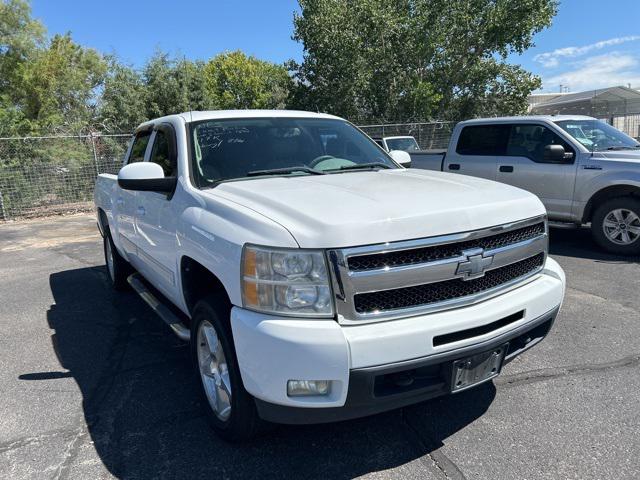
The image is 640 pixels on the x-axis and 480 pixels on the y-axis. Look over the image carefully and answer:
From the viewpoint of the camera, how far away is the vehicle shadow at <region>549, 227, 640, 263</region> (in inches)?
267

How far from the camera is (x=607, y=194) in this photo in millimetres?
6984

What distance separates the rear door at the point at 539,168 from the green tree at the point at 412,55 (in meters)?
16.6

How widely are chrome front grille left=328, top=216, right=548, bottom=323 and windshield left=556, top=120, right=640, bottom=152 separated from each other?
5.58m

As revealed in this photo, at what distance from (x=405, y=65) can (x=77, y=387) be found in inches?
921

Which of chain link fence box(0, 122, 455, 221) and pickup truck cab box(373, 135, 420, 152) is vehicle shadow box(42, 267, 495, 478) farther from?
pickup truck cab box(373, 135, 420, 152)

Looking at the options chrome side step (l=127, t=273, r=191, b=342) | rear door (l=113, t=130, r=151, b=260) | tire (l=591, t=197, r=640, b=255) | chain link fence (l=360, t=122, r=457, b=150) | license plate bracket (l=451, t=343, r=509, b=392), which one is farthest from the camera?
chain link fence (l=360, t=122, r=457, b=150)

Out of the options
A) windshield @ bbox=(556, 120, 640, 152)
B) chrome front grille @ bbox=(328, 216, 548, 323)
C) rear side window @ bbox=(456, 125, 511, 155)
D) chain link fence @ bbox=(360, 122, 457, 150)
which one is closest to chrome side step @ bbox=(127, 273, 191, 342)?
chrome front grille @ bbox=(328, 216, 548, 323)

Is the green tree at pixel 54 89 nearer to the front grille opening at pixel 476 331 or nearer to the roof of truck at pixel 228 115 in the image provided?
the roof of truck at pixel 228 115

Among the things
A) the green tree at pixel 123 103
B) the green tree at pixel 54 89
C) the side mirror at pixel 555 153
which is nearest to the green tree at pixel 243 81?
the green tree at pixel 54 89

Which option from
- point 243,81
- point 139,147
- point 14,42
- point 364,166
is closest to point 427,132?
point 139,147

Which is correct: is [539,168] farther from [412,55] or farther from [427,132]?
[412,55]

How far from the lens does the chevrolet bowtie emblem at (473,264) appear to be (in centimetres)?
248

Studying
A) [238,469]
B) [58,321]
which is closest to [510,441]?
[238,469]

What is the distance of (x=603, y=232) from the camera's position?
23.0 ft
